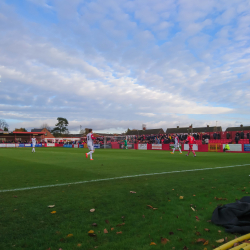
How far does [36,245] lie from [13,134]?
247ft

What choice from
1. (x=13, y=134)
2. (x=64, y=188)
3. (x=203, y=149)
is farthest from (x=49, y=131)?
(x=64, y=188)

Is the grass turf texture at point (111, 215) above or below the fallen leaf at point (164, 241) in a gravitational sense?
above

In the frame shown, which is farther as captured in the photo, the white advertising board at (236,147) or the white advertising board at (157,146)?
the white advertising board at (157,146)

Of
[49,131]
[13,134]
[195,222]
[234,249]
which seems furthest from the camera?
[49,131]

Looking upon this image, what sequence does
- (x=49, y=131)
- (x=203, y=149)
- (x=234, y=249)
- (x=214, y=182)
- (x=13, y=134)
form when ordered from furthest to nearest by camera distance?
(x=49, y=131), (x=13, y=134), (x=203, y=149), (x=214, y=182), (x=234, y=249)

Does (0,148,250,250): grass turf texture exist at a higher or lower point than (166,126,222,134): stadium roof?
lower

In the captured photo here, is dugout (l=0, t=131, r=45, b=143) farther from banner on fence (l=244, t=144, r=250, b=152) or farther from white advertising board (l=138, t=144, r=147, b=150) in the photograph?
banner on fence (l=244, t=144, r=250, b=152)

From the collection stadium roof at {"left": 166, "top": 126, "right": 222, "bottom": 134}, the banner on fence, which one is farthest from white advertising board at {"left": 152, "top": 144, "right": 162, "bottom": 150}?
stadium roof at {"left": 166, "top": 126, "right": 222, "bottom": 134}

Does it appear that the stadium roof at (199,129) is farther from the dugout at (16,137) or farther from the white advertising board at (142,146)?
the dugout at (16,137)

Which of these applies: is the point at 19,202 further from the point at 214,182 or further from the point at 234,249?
the point at 214,182

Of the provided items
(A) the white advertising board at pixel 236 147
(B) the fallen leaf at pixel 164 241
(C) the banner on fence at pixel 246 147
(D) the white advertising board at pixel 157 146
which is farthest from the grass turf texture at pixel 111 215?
(D) the white advertising board at pixel 157 146

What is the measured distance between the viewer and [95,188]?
20.3ft

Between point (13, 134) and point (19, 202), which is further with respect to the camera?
point (13, 134)

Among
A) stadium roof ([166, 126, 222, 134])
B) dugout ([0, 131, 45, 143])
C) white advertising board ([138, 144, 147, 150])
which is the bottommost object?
white advertising board ([138, 144, 147, 150])
